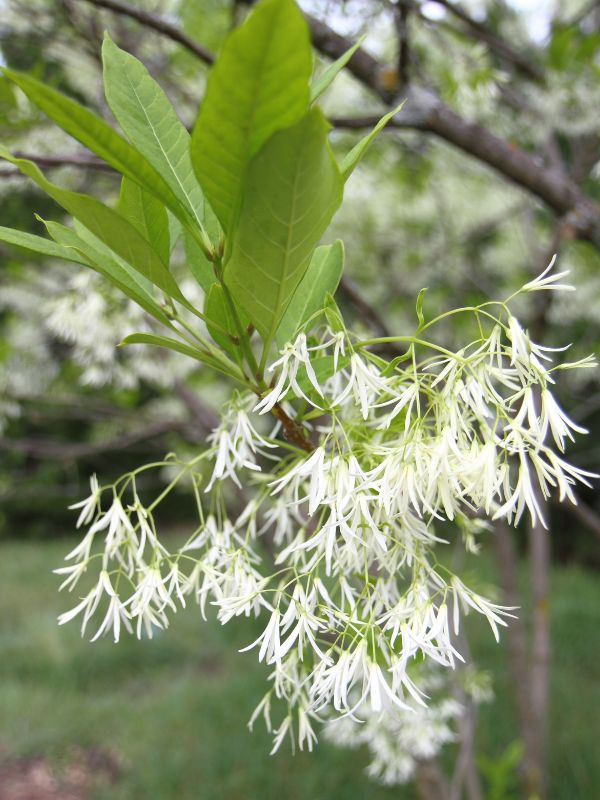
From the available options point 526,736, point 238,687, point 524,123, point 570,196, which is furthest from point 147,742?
point 524,123

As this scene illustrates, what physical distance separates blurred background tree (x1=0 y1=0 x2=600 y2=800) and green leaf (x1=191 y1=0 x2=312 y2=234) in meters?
0.85

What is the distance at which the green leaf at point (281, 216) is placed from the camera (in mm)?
408

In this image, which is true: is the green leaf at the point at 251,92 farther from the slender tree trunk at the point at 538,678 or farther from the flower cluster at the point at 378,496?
the slender tree trunk at the point at 538,678

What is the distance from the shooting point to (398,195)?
185 inches

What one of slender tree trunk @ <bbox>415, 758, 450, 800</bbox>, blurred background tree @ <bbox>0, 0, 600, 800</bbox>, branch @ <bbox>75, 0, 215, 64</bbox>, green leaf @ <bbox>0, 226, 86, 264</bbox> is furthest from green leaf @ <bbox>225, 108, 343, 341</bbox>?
slender tree trunk @ <bbox>415, 758, 450, 800</bbox>

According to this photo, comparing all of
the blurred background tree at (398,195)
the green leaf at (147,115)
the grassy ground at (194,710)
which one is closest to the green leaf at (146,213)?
the green leaf at (147,115)

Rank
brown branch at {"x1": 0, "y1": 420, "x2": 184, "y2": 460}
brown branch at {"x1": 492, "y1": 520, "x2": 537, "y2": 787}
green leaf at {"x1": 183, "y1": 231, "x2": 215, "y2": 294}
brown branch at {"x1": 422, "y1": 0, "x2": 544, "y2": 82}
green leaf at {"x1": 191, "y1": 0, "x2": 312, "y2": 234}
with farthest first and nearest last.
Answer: brown branch at {"x1": 492, "y1": 520, "x2": 537, "y2": 787}, brown branch at {"x1": 0, "y1": 420, "x2": 184, "y2": 460}, brown branch at {"x1": 422, "y1": 0, "x2": 544, "y2": 82}, green leaf at {"x1": 183, "y1": 231, "x2": 215, "y2": 294}, green leaf at {"x1": 191, "y1": 0, "x2": 312, "y2": 234}

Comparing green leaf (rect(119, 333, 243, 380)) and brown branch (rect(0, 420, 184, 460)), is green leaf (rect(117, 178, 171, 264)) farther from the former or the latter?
brown branch (rect(0, 420, 184, 460))

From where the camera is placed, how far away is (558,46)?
1.83 meters

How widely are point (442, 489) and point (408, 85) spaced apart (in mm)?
1029

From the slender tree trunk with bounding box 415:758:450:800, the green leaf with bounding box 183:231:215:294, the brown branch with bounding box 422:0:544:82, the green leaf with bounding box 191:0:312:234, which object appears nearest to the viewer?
the green leaf with bounding box 191:0:312:234

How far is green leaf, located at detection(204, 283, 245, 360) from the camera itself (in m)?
0.57

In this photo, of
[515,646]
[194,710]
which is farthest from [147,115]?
[194,710]

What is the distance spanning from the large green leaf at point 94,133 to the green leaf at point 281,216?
0.07m
